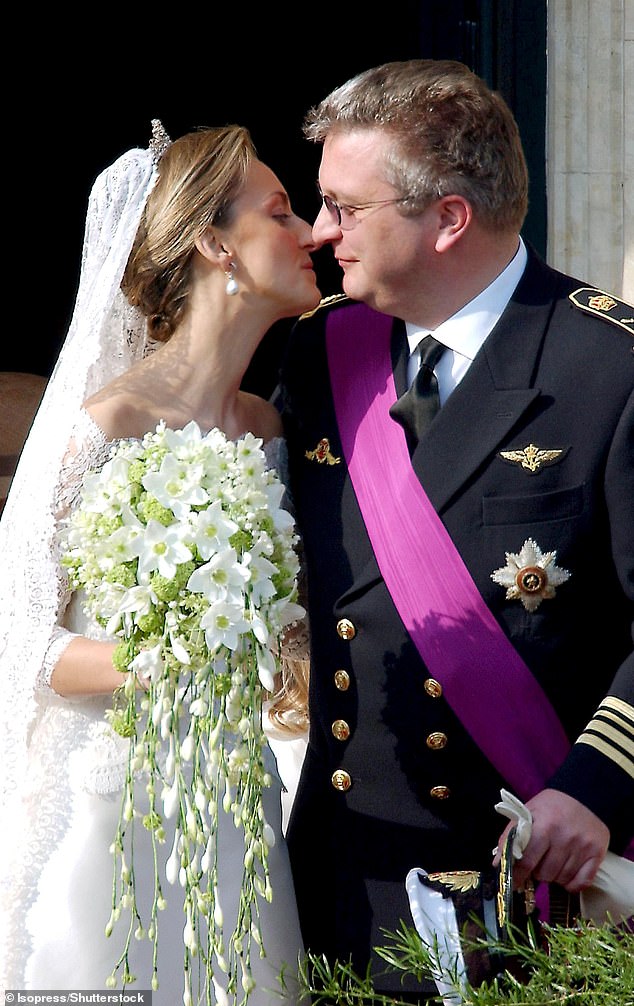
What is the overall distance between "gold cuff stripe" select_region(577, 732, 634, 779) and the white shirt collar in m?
0.63

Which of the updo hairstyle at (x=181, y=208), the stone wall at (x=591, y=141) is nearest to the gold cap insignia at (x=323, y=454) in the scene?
the updo hairstyle at (x=181, y=208)

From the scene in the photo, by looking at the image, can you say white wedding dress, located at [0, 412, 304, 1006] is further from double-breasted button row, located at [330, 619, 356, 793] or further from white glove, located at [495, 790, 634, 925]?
white glove, located at [495, 790, 634, 925]

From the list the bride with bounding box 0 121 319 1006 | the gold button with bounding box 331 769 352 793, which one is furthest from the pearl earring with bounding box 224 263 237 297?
the gold button with bounding box 331 769 352 793

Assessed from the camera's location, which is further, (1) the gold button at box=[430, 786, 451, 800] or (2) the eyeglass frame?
(2) the eyeglass frame

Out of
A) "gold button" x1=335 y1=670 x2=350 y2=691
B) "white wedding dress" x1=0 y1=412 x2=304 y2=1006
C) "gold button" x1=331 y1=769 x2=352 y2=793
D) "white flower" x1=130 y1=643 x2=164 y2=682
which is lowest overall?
"white wedding dress" x1=0 y1=412 x2=304 y2=1006

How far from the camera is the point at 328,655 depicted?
7.46 feet

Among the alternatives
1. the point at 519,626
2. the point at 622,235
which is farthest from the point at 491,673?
the point at 622,235

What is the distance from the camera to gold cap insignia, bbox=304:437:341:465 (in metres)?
2.35

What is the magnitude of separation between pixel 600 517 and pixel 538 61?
5.88 feet

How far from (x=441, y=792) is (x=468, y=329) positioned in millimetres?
722

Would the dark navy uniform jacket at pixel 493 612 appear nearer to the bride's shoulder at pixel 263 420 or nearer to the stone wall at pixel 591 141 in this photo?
the bride's shoulder at pixel 263 420

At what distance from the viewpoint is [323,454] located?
93.1 inches

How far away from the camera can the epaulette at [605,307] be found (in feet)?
7.28

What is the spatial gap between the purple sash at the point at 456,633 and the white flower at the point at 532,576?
0.17 ft
